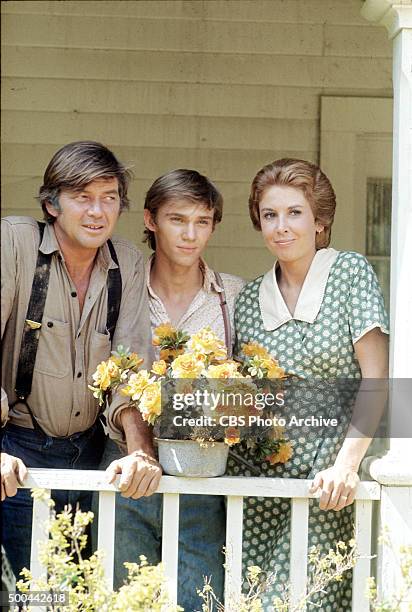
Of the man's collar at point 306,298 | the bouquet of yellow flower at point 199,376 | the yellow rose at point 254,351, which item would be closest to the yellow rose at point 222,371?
the bouquet of yellow flower at point 199,376

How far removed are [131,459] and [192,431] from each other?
0.21 metres

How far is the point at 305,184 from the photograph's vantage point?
139 inches

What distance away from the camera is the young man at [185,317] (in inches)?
141

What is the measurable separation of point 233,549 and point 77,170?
134 cm

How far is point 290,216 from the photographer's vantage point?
3.52 m

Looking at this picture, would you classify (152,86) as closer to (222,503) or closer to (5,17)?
(5,17)

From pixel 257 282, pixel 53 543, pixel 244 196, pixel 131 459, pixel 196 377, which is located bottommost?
pixel 53 543

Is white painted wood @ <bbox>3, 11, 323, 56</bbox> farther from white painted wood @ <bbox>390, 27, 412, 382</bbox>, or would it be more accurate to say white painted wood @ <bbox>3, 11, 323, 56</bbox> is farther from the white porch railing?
the white porch railing

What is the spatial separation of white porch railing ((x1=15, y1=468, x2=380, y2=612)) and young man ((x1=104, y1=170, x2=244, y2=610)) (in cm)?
22

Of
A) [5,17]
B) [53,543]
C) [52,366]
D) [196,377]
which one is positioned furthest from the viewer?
[5,17]

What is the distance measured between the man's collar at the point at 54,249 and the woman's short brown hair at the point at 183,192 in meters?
0.22

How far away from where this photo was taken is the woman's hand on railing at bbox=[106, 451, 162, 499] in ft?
10.7

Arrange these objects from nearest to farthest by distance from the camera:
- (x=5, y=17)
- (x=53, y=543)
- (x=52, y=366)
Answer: (x=53, y=543), (x=52, y=366), (x=5, y=17)

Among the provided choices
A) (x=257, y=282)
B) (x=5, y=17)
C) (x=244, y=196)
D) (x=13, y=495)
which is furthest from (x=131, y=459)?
(x=5, y=17)
